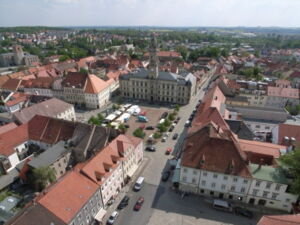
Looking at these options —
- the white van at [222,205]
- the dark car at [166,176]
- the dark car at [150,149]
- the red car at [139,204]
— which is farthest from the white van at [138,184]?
the white van at [222,205]

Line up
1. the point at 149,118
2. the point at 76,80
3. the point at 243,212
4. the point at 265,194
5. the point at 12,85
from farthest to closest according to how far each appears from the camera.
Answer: the point at 12,85
the point at 76,80
the point at 149,118
the point at 265,194
the point at 243,212

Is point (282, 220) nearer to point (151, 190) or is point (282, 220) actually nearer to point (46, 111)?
point (151, 190)

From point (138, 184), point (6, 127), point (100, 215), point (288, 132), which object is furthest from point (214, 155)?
point (6, 127)

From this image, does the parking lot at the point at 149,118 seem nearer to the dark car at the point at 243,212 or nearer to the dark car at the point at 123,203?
the dark car at the point at 123,203

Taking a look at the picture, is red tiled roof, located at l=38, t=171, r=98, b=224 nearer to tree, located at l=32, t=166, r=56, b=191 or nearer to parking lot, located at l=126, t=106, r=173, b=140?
tree, located at l=32, t=166, r=56, b=191

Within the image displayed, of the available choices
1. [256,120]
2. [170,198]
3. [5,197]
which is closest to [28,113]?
[5,197]

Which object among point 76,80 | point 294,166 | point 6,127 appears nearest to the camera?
point 294,166

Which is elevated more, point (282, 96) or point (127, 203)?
point (282, 96)
